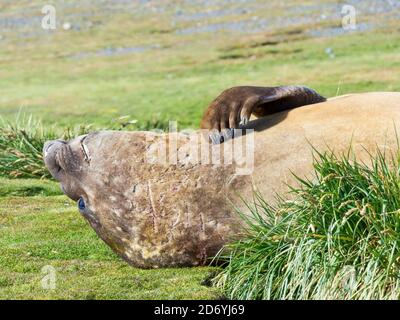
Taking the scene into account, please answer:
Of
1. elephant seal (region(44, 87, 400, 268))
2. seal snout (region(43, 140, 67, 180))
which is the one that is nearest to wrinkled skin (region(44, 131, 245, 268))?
elephant seal (region(44, 87, 400, 268))

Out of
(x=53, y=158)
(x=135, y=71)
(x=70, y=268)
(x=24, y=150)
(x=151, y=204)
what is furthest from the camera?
(x=135, y=71)

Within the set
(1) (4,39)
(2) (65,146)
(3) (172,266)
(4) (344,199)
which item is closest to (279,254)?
(4) (344,199)

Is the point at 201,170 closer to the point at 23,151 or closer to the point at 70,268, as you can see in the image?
the point at 70,268

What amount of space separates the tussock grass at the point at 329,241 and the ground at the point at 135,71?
1.41ft

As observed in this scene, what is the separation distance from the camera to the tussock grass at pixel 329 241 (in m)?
6.78

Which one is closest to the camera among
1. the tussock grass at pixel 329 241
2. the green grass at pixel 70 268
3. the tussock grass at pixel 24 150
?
the tussock grass at pixel 329 241

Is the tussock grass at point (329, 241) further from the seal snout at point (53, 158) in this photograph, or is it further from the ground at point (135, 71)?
the seal snout at point (53, 158)

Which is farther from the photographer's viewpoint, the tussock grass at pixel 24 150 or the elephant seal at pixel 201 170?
the tussock grass at pixel 24 150

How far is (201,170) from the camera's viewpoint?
25.8 feet

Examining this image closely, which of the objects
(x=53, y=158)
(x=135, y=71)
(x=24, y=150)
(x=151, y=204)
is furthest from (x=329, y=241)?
(x=135, y=71)

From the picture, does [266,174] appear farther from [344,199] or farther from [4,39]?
[4,39]

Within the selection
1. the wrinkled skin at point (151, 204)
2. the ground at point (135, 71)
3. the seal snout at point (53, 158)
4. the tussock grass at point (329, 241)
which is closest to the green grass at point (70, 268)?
the ground at point (135, 71)

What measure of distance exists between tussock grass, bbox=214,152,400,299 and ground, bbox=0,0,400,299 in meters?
0.43

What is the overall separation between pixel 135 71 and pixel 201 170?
24.1 metres
